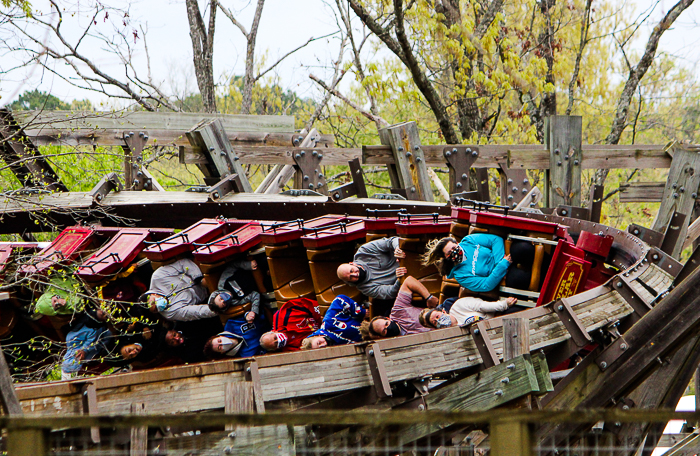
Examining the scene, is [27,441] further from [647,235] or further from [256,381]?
[647,235]

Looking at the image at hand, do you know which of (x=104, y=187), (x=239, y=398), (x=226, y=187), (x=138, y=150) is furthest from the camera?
(x=138, y=150)

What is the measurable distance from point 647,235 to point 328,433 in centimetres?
445

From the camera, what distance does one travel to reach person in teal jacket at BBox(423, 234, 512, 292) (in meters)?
5.38

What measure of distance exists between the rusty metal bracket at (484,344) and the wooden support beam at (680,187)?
3.90m

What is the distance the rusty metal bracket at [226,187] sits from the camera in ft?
27.4

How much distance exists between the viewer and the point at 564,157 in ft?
26.0

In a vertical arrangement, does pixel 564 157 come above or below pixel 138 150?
below

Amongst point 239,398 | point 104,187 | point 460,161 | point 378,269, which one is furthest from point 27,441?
point 104,187

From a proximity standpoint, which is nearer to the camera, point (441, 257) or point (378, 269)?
point (441, 257)

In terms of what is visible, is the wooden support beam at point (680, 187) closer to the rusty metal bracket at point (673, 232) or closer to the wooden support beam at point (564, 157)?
the rusty metal bracket at point (673, 232)

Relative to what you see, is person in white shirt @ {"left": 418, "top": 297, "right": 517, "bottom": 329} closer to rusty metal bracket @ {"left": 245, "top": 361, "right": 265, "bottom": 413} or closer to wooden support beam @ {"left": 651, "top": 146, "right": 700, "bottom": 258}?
rusty metal bracket @ {"left": 245, "top": 361, "right": 265, "bottom": 413}

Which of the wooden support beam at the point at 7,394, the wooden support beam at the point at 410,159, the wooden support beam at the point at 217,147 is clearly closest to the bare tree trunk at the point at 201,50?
the wooden support beam at the point at 217,147

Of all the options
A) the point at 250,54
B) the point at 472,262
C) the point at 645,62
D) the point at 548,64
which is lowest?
the point at 472,262

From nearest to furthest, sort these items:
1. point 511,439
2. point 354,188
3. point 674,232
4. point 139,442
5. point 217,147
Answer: point 511,439 < point 139,442 < point 674,232 < point 354,188 < point 217,147
